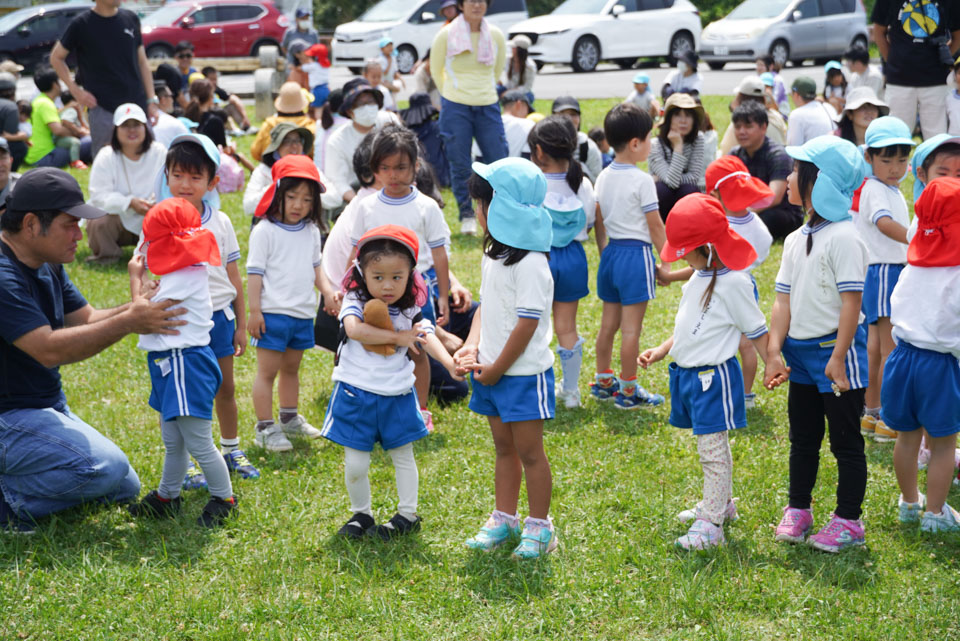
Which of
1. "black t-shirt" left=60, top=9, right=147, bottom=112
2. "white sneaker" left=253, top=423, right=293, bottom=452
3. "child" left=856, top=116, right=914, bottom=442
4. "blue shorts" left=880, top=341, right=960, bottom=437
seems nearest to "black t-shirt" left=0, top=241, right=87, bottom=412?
"white sneaker" left=253, top=423, right=293, bottom=452

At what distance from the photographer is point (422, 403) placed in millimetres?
5590

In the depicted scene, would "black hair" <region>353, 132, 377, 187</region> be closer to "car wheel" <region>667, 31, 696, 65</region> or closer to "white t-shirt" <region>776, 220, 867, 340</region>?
"white t-shirt" <region>776, 220, 867, 340</region>

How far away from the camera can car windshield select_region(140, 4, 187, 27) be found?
81.0 ft

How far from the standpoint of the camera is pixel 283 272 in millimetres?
→ 5188

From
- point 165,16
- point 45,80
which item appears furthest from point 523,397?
point 165,16

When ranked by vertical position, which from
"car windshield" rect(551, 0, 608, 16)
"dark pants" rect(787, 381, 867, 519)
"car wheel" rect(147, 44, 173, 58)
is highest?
"car windshield" rect(551, 0, 608, 16)

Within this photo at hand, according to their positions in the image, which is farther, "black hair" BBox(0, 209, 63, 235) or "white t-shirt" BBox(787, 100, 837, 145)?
"white t-shirt" BBox(787, 100, 837, 145)

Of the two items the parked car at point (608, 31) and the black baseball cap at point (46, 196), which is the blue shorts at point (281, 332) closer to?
the black baseball cap at point (46, 196)

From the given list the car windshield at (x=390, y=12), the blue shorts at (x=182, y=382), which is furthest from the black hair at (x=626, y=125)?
the car windshield at (x=390, y=12)

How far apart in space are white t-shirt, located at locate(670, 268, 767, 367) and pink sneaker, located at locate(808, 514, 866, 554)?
880 millimetres

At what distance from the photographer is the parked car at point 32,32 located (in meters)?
25.2

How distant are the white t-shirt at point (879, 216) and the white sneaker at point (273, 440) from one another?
3.38 meters

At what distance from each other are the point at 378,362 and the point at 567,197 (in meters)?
1.97

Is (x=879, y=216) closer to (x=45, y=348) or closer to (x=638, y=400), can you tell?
(x=638, y=400)
